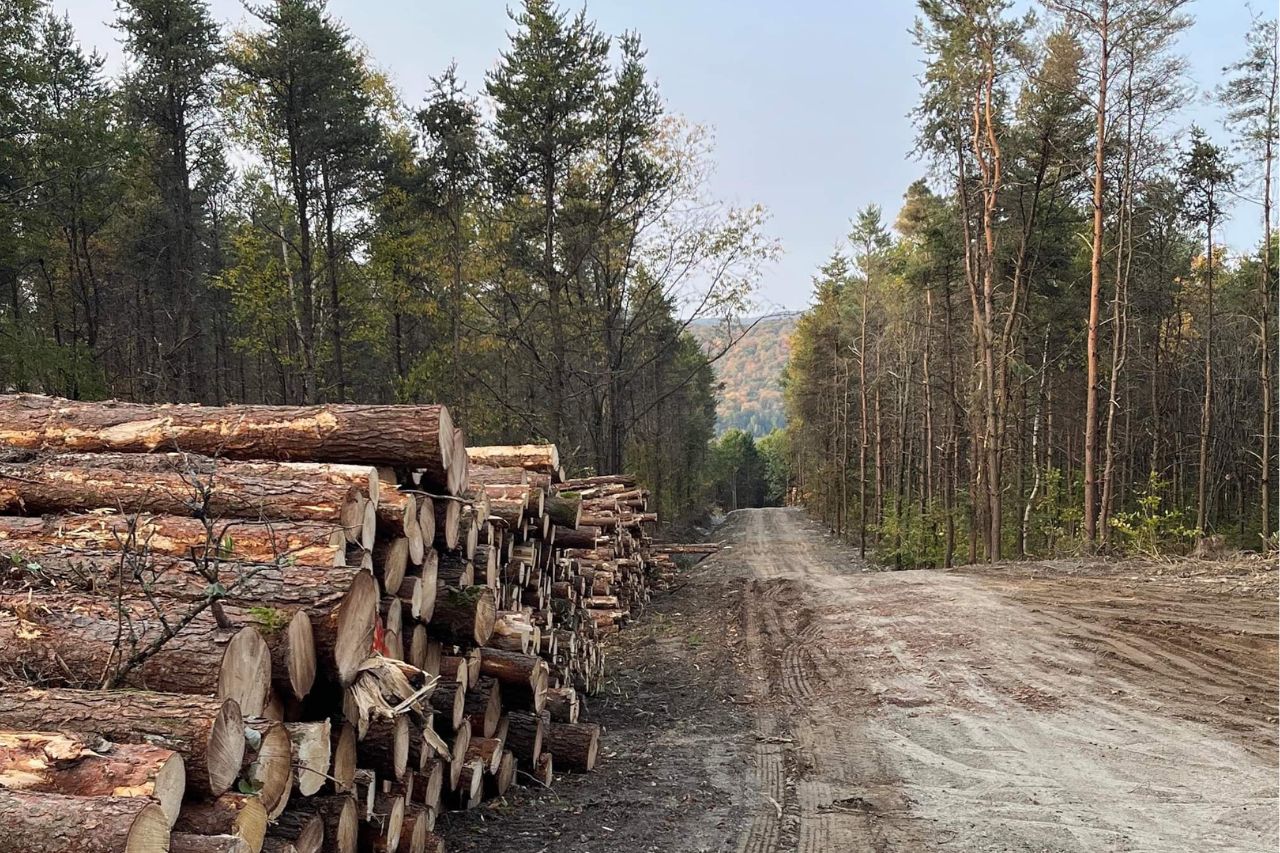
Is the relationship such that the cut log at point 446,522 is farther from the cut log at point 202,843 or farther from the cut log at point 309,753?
the cut log at point 202,843

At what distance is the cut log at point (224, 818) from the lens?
109 inches

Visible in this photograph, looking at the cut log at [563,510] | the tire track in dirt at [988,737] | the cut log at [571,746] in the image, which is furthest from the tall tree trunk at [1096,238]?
the cut log at [571,746]

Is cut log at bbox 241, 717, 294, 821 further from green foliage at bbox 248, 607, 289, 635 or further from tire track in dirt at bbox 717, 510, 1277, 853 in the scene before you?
tire track in dirt at bbox 717, 510, 1277, 853

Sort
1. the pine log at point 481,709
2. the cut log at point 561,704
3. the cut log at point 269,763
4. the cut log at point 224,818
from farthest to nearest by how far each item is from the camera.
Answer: the cut log at point 561,704 → the pine log at point 481,709 → the cut log at point 269,763 → the cut log at point 224,818

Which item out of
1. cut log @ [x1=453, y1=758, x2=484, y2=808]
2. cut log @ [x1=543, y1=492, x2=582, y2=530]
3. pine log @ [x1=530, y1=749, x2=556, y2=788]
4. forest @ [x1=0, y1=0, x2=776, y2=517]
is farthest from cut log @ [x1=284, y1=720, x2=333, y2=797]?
forest @ [x1=0, y1=0, x2=776, y2=517]

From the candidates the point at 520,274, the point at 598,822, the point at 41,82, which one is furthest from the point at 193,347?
the point at 598,822

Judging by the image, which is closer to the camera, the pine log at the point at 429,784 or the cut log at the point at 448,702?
the pine log at the point at 429,784

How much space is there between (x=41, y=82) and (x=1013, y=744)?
21510 millimetres

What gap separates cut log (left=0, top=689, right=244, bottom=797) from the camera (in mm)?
2805

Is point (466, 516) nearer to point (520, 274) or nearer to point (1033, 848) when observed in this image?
point (1033, 848)

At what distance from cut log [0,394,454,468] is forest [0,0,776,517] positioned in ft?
44.4

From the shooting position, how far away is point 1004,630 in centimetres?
1028

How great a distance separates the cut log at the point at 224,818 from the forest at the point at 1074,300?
16693 millimetres

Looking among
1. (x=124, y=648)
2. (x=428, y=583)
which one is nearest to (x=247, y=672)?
(x=124, y=648)
